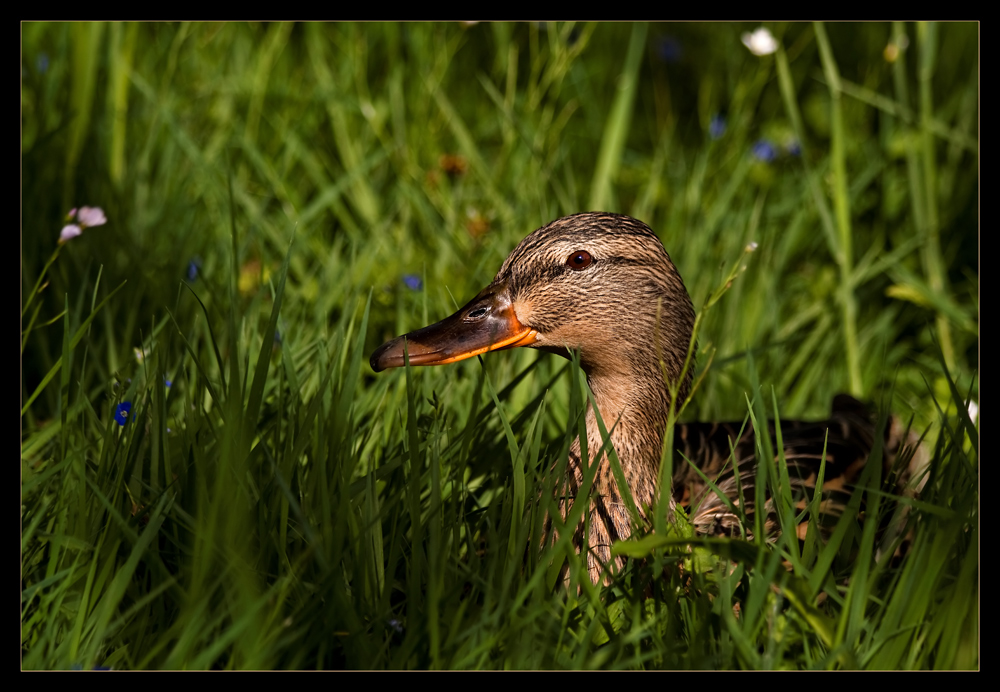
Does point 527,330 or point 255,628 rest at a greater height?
point 527,330

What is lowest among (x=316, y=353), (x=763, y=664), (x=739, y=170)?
(x=763, y=664)

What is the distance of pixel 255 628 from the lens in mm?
1867

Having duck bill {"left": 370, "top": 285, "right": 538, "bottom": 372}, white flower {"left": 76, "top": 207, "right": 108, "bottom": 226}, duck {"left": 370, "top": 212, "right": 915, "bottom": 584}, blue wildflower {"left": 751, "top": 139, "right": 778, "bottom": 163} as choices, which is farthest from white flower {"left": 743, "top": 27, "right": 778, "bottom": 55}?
white flower {"left": 76, "top": 207, "right": 108, "bottom": 226}

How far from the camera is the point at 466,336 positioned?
2.43 m

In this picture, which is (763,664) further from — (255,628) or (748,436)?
(748,436)

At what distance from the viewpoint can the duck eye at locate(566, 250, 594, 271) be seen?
8.09 ft

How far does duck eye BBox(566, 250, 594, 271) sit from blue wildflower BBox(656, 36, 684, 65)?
3072 millimetres

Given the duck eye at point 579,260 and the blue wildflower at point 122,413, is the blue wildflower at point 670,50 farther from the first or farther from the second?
the blue wildflower at point 122,413

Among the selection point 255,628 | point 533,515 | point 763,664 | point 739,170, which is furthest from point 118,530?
point 739,170

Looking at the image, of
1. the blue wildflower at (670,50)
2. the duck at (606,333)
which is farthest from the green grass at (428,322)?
the duck at (606,333)

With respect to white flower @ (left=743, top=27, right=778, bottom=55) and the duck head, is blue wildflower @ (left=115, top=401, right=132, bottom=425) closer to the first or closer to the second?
the duck head

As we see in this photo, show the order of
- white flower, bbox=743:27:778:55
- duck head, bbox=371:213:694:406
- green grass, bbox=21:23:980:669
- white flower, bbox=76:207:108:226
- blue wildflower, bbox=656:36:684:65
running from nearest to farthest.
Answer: green grass, bbox=21:23:980:669, duck head, bbox=371:213:694:406, white flower, bbox=76:207:108:226, white flower, bbox=743:27:778:55, blue wildflower, bbox=656:36:684:65

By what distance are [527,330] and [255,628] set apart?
966 millimetres

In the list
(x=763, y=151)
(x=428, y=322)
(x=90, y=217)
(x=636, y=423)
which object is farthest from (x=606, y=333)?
(x=763, y=151)
